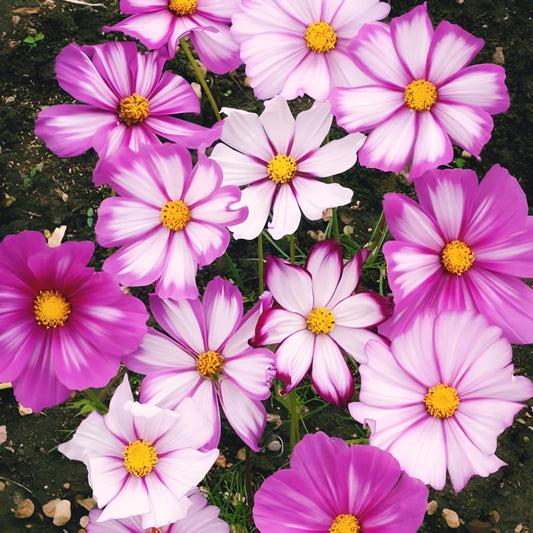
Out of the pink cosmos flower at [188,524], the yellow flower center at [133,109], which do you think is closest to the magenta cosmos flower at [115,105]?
the yellow flower center at [133,109]

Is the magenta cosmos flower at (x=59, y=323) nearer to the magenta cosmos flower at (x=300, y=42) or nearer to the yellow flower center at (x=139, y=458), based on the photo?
the yellow flower center at (x=139, y=458)

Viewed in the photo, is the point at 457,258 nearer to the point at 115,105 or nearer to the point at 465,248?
the point at 465,248

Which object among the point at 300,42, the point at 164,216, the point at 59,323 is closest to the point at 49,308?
the point at 59,323

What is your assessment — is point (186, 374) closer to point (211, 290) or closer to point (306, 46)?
point (211, 290)

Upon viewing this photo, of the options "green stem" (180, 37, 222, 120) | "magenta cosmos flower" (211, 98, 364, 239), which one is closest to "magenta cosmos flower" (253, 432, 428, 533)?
"magenta cosmos flower" (211, 98, 364, 239)

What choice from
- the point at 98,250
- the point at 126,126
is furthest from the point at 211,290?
the point at 98,250

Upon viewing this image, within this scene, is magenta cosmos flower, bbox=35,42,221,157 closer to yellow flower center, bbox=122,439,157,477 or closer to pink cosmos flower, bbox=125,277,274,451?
pink cosmos flower, bbox=125,277,274,451
